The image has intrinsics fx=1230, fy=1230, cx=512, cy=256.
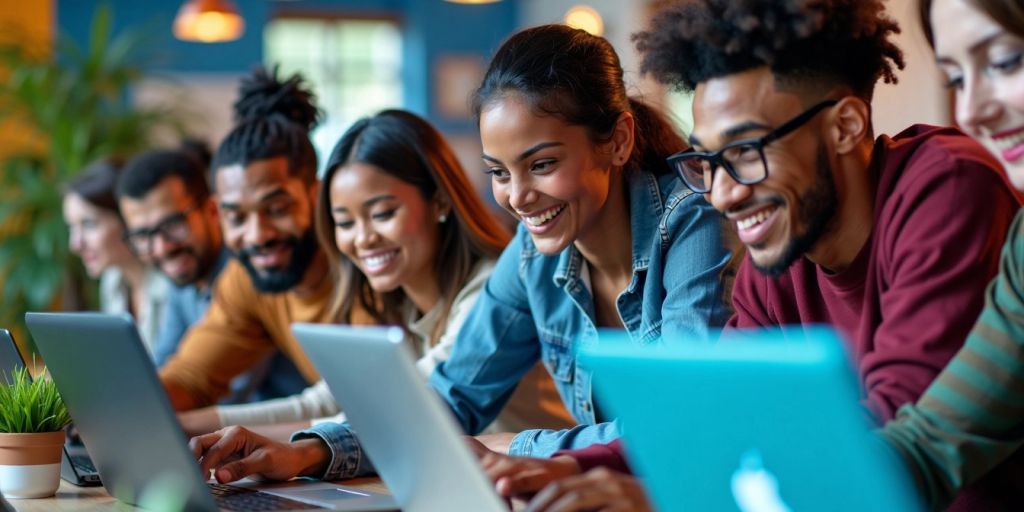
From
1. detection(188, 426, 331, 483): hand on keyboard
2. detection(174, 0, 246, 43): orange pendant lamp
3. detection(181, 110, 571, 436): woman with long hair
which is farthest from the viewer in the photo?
detection(174, 0, 246, 43): orange pendant lamp

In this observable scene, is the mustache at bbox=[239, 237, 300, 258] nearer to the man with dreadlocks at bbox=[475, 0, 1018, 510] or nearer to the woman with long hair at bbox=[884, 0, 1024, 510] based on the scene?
the man with dreadlocks at bbox=[475, 0, 1018, 510]

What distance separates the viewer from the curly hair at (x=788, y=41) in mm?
1463

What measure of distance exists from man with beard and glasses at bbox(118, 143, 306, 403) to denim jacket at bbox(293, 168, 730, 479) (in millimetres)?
1696

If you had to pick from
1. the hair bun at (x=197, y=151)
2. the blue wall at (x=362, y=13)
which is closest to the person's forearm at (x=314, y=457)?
the hair bun at (x=197, y=151)

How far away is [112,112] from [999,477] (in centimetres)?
543

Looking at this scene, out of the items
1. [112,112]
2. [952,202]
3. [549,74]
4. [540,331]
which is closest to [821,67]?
[952,202]

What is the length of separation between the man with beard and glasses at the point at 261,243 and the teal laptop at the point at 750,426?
7.18 ft

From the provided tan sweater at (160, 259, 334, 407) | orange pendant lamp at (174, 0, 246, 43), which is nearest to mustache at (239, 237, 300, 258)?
tan sweater at (160, 259, 334, 407)

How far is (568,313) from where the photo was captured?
2248mm

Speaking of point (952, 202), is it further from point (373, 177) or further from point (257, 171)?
point (257, 171)

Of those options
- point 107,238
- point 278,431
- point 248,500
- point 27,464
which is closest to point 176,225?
point 107,238

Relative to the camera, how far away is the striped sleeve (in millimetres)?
1216

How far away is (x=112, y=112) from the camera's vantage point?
611 centimetres

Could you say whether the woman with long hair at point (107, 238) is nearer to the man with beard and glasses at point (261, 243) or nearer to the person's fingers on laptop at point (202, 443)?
the man with beard and glasses at point (261, 243)
